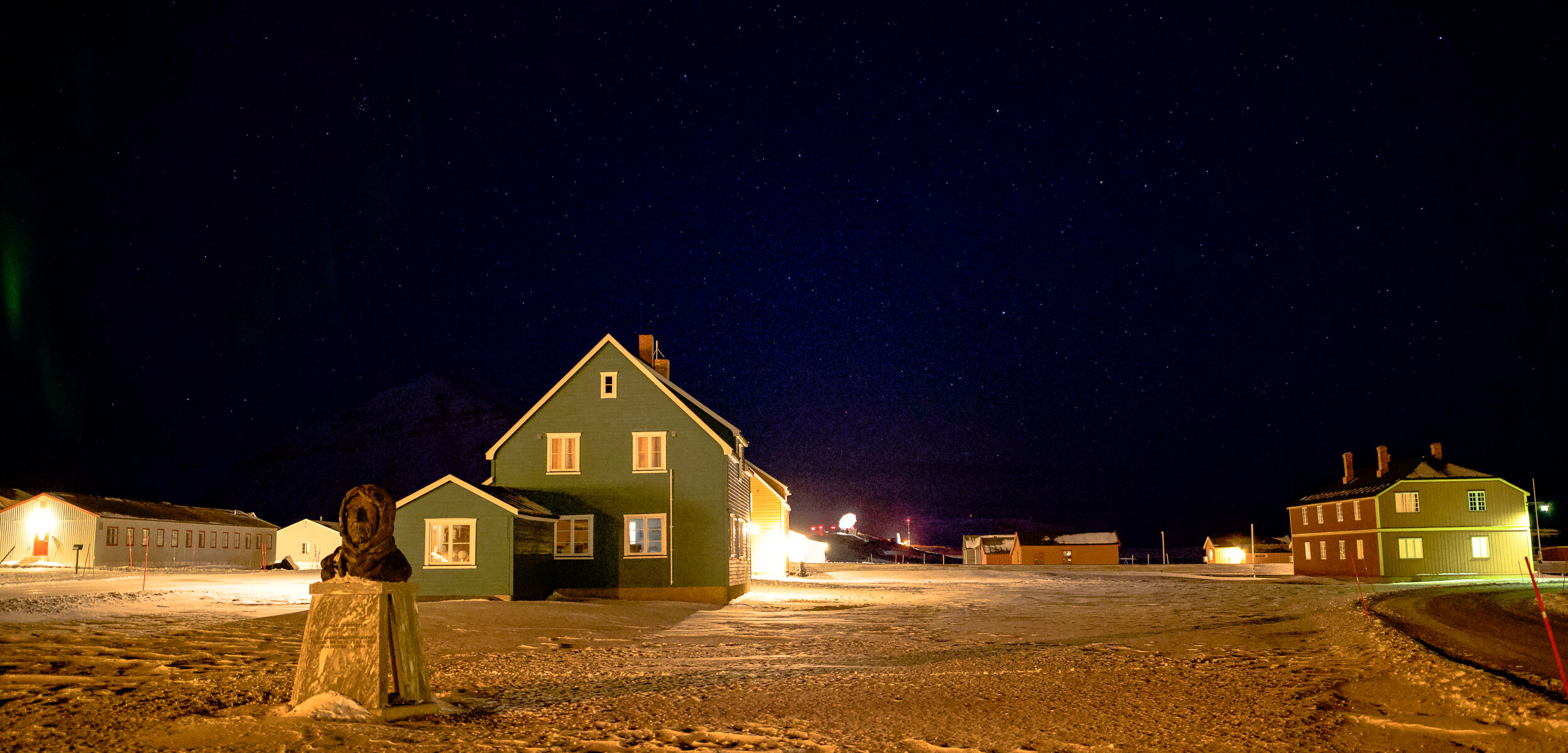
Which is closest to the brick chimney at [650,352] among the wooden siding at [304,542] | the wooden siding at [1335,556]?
the wooden siding at [1335,556]

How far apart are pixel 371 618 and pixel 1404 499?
185 feet

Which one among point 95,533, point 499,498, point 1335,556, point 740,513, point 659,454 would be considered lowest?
point 1335,556

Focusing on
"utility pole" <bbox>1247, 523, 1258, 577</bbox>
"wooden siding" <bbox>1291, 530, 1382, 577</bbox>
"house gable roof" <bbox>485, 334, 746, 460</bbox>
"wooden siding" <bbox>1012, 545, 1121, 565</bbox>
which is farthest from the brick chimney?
"wooden siding" <bbox>1012, 545, 1121, 565</bbox>

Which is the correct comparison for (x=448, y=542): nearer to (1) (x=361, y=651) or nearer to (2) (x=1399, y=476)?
(1) (x=361, y=651)

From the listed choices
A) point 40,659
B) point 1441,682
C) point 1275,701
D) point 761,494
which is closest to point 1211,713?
point 1275,701

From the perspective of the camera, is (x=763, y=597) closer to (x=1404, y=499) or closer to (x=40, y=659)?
(x=40, y=659)

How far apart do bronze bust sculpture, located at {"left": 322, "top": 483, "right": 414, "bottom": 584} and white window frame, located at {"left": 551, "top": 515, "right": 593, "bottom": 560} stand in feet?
62.6

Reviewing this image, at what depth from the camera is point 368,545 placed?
9508mm

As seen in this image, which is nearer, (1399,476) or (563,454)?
(563,454)

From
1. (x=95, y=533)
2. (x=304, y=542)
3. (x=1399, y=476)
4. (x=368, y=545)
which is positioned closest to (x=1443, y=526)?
(x=1399, y=476)

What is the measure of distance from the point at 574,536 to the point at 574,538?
61mm

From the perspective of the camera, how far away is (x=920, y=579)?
1865 inches

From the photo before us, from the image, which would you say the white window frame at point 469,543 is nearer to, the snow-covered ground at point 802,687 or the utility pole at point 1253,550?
the snow-covered ground at point 802,687

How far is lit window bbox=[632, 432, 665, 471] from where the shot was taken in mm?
29125
